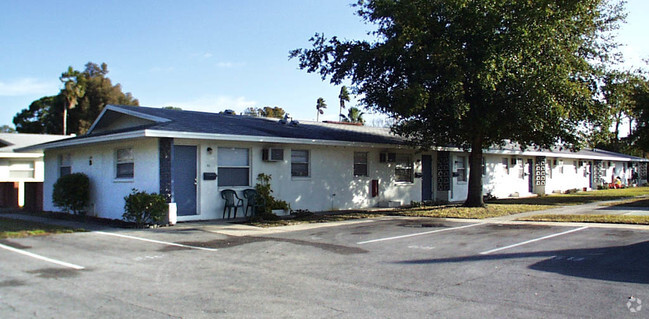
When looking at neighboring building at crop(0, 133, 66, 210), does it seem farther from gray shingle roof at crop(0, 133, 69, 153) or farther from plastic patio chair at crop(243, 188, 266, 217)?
plastic patio chair at crop(243, 188, 266, 217)

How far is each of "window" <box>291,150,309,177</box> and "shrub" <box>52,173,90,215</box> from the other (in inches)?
277

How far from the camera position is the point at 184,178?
1487 cm

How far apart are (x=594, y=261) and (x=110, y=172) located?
46.1 feet

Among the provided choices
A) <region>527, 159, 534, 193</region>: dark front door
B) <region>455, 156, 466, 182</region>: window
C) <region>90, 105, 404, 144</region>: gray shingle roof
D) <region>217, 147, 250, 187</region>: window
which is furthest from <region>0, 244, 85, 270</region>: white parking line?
<region>527, 159, 534, 193</region>: dark front door

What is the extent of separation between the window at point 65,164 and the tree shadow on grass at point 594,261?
50.6 ft

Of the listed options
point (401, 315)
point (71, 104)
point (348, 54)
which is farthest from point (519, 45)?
point (71, 104)

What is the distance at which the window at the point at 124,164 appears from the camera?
52.0 feet

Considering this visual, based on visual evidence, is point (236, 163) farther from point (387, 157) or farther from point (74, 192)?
point (387, 157)

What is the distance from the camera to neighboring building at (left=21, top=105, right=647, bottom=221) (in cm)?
1483

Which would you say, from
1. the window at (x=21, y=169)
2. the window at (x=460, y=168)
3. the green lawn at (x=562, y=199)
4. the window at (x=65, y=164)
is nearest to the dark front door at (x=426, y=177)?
the window at (x=460, y=168)

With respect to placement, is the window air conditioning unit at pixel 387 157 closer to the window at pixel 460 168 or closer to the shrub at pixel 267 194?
the window at pixel 460 168

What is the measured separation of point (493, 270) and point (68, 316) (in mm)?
5889

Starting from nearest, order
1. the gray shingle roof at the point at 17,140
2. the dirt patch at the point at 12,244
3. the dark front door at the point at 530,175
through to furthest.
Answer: the dirt patch at the point at 12,244
the gray shingle roof at the point at 17,140
the dark front door at the point at 530,175

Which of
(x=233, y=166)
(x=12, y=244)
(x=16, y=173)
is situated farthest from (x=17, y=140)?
(x=12, y=244)
